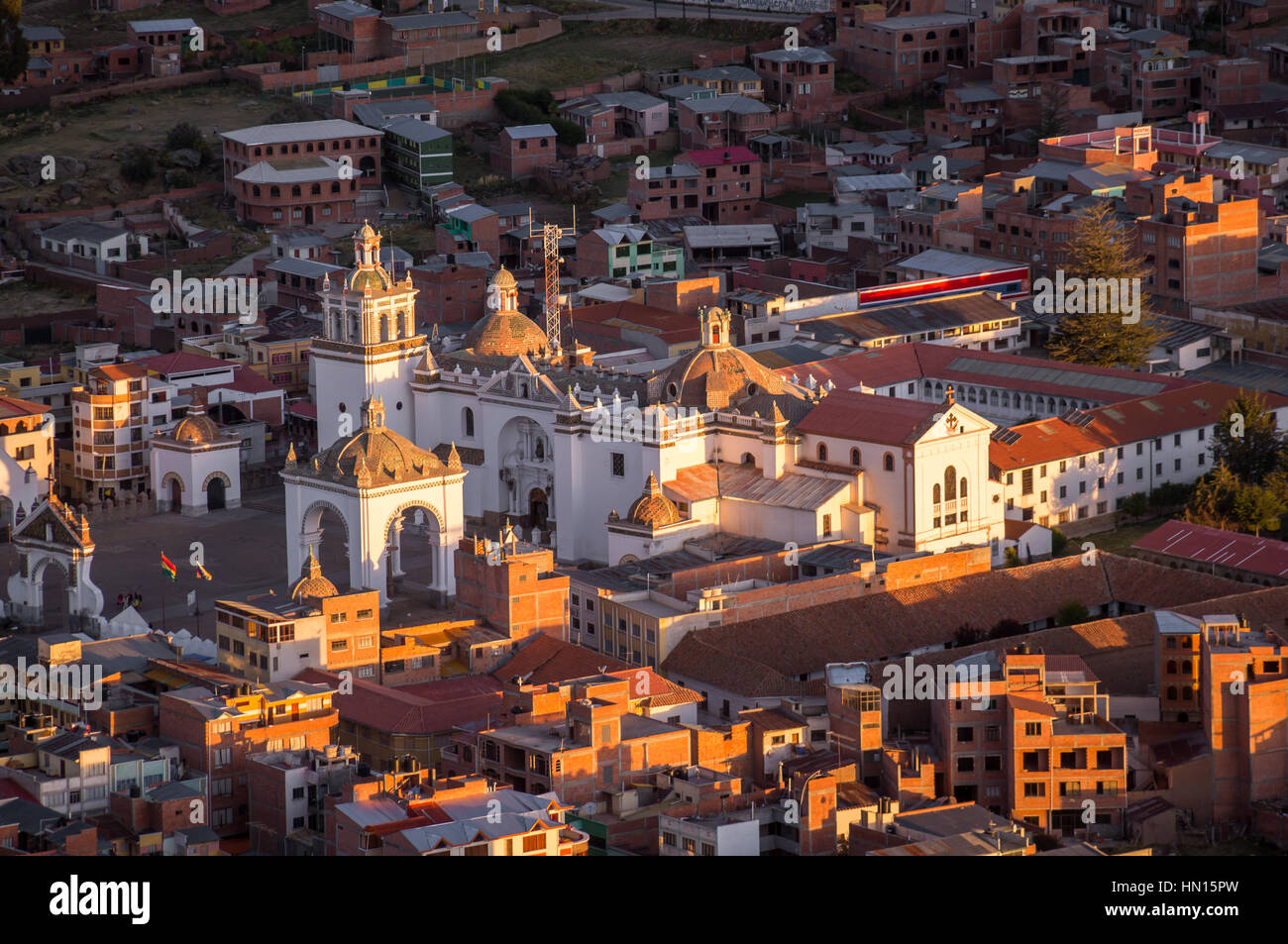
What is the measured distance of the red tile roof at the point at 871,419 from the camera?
258 ft

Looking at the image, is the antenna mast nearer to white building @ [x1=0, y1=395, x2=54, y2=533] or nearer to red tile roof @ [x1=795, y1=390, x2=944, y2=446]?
red tile roof @ [x1=795, y1=390, x2=944, y2=446]

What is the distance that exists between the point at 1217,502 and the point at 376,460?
69.9 ft

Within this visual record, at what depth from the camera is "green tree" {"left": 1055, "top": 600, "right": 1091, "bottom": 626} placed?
74.1 metres

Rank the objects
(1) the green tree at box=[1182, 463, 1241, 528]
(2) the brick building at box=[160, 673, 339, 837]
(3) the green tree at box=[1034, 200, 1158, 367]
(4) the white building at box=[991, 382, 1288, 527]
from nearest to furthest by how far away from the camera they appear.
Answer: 1. (2) the brick building at box=[160, 673, 339, 837]
2. (1) the green tree at box=[1182, 463, 1241, 528]
3. (4) the white building at box=[991, 382, 1288, 527]
4. (3) the green tree at box=[1034, 200, 1158, 367]

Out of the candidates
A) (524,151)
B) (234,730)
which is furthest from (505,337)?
(524,151)

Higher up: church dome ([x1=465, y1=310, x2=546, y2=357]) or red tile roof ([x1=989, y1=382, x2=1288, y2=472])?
church dome ([x1=465, y1=310, x2=546, y2=357])

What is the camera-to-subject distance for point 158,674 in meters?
69.0

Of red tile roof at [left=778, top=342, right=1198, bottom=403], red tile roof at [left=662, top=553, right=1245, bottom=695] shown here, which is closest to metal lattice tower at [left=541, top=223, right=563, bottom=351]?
red tile roof at [left=778, top=342, right=1198, bottom=403]

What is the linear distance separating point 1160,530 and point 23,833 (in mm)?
32463

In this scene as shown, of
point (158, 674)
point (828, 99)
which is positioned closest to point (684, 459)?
point (158, 674)

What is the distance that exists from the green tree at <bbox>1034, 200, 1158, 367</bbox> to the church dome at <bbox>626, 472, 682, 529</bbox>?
22.5 metres

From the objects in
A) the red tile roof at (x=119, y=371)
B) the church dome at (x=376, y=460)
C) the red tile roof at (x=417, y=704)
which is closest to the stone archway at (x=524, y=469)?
the church dome at (x=376, y=460)

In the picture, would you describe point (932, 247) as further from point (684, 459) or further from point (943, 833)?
point (943, 833)

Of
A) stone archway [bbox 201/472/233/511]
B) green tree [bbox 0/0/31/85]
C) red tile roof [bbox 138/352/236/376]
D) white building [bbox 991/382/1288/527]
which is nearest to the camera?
white building [bbox 991/382/1288/527]
